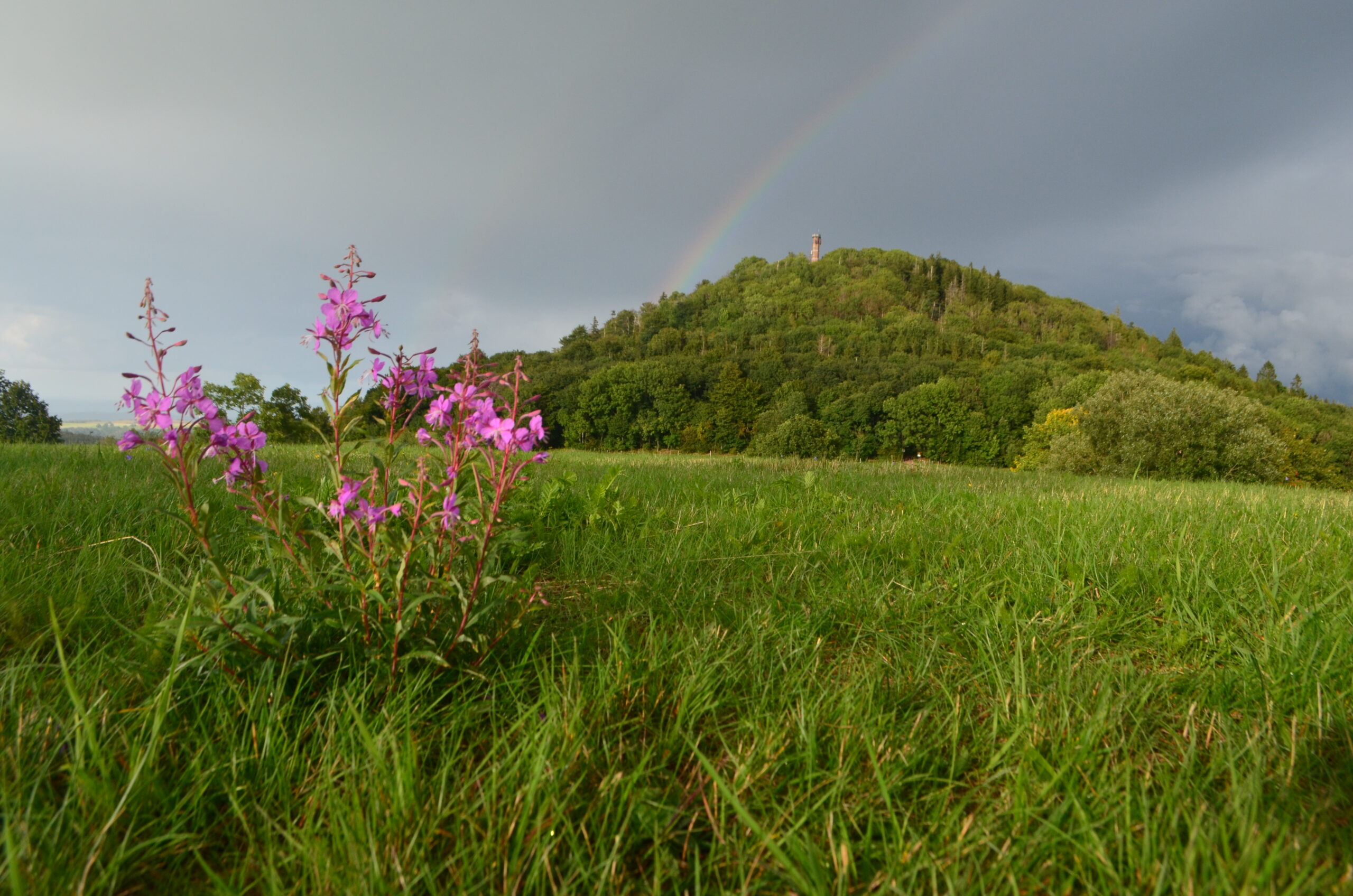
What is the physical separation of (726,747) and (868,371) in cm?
7824

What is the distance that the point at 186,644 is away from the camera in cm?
171

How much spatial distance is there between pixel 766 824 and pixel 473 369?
1.49 meters

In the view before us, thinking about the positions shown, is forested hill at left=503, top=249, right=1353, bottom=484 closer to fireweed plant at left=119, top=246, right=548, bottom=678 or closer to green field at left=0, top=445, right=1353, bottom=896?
green field at left=0, top=445, right=1353, bottom=896

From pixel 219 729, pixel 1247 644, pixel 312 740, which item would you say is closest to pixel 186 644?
pixel 219 729

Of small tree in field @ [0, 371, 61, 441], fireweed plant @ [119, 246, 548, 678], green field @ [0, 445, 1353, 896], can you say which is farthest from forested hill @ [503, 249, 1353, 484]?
fireweed plant @ [119, 246, 548, 678]

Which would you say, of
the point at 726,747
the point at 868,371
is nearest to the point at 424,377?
the point at 726,747

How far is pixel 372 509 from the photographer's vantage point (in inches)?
64.9

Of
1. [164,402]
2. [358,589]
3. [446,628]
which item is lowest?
[446,628]

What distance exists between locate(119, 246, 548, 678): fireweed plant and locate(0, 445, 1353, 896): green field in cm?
12

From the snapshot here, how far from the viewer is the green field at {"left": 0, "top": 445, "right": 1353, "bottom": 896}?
1.14 meters

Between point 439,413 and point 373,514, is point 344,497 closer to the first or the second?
point 373,514

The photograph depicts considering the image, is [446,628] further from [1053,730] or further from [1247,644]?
[1247,644]

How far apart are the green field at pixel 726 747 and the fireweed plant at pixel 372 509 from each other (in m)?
0.12

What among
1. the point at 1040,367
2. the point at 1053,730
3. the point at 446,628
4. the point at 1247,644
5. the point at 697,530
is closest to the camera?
the point at 1053,730
